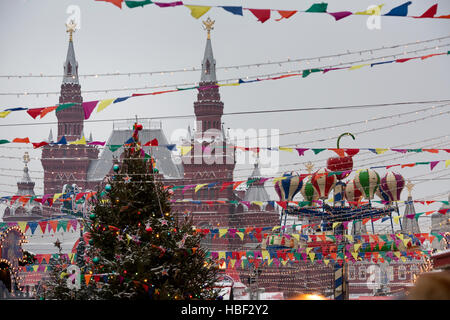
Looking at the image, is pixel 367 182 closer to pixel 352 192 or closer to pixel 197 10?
pixel 352 192

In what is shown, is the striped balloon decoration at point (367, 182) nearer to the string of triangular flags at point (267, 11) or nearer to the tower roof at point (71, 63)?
the string of triangular flags at point (267, 11)

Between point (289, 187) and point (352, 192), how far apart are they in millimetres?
4609

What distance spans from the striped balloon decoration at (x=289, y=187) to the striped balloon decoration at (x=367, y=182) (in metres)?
4.01

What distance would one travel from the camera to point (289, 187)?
36500mm

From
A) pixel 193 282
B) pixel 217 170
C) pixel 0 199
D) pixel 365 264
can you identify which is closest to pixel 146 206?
pixel 193 282

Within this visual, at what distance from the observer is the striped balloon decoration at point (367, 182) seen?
1241 inches

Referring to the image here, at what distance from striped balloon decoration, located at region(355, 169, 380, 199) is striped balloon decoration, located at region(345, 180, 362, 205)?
0.21 metres

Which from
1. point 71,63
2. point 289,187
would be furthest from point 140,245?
point 71,63

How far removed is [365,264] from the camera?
83.3 m

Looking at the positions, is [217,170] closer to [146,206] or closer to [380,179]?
[380,179]

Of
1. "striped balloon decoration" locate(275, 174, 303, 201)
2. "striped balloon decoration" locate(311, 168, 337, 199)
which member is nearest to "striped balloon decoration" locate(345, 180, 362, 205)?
"striped balloon decoration" locate(311, 168, 337, 199)

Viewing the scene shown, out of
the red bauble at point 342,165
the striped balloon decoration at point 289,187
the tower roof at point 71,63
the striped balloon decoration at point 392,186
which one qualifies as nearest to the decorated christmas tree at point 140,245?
the red bauble at point 342,165

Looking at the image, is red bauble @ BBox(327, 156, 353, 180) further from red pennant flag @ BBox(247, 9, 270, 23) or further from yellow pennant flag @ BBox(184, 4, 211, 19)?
yellow pennant flag @ BBox(184, 4, 211, 19)
